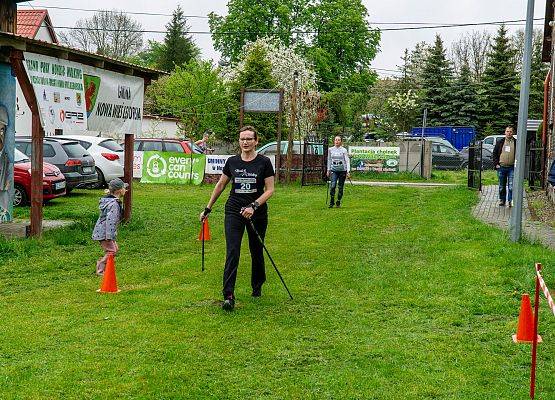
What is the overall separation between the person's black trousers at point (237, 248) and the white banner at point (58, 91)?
5.84 m

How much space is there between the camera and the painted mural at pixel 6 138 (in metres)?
15.1

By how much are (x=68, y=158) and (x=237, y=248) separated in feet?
46.6

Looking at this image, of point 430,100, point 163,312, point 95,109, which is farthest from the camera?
point 430,100

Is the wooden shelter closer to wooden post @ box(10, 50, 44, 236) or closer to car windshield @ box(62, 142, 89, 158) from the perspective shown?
wooden post @ box(10, 50, 44, 236)

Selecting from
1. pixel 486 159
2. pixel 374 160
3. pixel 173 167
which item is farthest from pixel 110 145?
pixel 486 159

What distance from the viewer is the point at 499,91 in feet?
193

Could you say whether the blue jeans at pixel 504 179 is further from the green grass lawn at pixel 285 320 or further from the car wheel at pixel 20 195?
the car wheel at pixel 20 195

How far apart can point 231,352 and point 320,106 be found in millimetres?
43882

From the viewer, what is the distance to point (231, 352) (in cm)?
689

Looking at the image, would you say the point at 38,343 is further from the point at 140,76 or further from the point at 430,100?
the point at 430,100

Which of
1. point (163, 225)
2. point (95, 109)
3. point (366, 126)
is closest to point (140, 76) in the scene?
point (95, 109)

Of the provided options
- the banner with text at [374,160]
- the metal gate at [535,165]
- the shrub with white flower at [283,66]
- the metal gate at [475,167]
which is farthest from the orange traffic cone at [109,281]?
the shrub with white flower at [283,66]

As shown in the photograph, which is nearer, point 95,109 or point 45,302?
point 45,302

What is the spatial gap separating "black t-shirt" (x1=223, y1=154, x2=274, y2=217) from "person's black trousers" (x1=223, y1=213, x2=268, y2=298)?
14 centimetres
